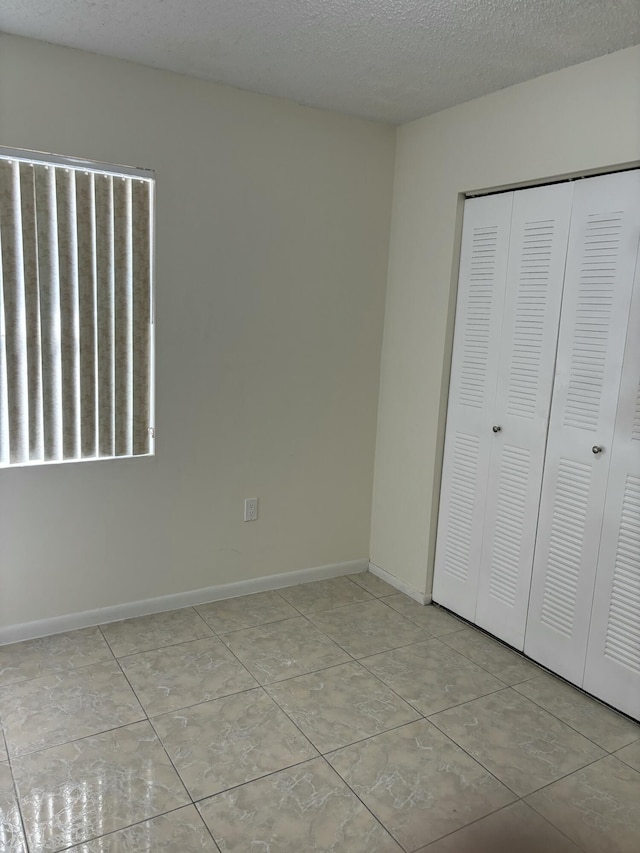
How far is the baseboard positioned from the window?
59.8 inches

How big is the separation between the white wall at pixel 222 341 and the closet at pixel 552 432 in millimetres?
610

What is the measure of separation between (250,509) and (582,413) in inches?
62.9

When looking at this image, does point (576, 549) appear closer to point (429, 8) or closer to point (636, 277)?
point (636, 277)

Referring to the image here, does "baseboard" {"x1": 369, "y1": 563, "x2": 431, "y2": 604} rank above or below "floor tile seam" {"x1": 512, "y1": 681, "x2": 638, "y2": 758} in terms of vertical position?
above

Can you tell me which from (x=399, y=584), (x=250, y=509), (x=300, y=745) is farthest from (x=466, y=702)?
(x=250, y=509)

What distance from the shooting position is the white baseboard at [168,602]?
271 centimetres

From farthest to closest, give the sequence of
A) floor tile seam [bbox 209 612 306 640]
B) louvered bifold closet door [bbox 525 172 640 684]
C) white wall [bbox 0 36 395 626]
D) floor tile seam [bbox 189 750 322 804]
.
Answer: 1. floor tile seam [bbox 209 612 306 640]
2. white wall [bbox 0 36 395 626]
3. louvered bifold closet door [bbox 525 172 640 684]
4. floor tile seam [bbox 189 750 322 804]

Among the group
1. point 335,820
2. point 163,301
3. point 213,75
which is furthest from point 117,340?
point 335,820

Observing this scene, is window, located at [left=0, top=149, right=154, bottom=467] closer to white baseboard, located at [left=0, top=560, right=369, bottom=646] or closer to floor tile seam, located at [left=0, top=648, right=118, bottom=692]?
white baseboard, located at [left=0, top=560, right=369, bottom=646]

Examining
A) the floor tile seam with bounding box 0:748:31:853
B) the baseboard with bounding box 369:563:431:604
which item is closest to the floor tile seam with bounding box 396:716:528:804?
the baseboard with bounding box 369:563:431:604

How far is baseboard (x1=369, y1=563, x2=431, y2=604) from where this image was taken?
325cm

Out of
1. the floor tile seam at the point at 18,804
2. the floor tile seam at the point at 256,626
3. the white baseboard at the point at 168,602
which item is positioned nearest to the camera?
the floor tile seam at the point at 18,804

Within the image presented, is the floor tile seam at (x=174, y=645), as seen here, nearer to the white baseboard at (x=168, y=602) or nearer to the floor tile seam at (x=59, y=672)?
the floor tile seam at (x=59, y=672)

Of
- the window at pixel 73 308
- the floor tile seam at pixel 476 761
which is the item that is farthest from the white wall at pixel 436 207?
the window at pixel 73 308
